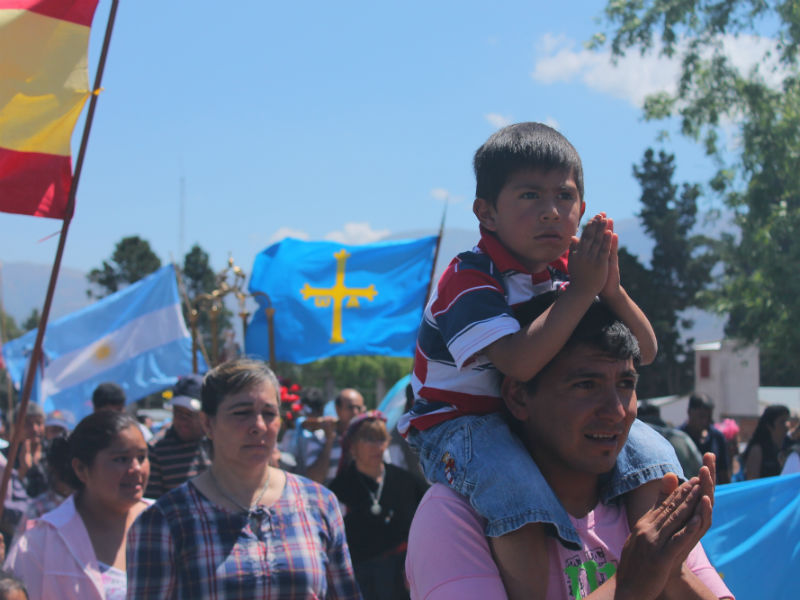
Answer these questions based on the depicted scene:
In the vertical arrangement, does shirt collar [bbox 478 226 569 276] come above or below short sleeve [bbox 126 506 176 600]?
above

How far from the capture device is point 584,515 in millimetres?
2107

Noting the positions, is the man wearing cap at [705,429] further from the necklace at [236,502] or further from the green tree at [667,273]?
the green tree at [667,273]

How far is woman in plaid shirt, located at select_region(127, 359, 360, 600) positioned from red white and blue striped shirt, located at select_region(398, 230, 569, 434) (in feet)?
4.09

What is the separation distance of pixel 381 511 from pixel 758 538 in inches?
103

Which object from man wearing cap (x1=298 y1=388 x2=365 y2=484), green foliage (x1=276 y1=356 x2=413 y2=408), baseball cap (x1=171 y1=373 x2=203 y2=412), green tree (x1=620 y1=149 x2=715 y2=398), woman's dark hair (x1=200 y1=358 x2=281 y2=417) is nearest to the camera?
woman's dark hair (x1=200 y1=358 x2=281 y2=417)


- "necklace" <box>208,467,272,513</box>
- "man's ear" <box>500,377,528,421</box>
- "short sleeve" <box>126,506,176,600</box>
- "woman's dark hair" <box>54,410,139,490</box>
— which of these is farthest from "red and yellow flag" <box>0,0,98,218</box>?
"man's ear" <box>500,377,528,421</box>

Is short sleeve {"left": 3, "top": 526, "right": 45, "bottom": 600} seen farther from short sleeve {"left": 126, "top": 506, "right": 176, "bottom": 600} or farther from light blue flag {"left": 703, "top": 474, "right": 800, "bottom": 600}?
light blue flag {"left": 703, "top": 474, "right": 800, "bottom": 600}

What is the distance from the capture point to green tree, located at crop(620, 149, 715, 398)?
4578cm

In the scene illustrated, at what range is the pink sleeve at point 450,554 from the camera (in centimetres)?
189

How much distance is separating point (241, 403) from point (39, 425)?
586 centimetres

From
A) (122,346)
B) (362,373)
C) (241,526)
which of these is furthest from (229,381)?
(362,373)

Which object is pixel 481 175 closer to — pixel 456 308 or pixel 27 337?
pixel 456 308

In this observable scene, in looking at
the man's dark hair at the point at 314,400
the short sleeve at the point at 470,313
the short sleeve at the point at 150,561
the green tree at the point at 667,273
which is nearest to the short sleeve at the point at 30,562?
the short sleeve at the point at 150,561

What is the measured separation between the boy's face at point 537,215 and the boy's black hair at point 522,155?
19mm
